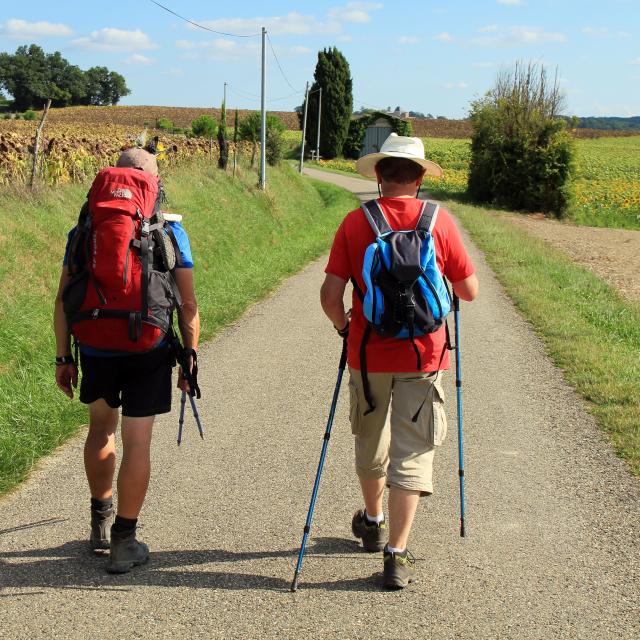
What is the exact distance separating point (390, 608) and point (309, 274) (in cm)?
1130

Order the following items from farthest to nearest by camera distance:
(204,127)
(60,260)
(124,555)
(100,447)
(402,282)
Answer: (204,127), (60,260), (100,447), (124,555), (402,282)

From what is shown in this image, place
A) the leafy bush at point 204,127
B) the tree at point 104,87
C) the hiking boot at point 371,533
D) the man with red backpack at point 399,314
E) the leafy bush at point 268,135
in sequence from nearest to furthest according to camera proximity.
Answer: the man with red backpack at point 399,314
the hiking boot at point 371,533
the leafy bush at point 268,135
the leafy bush at point 204,127
the tree at point 104,87

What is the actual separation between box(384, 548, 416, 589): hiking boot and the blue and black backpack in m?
0.95

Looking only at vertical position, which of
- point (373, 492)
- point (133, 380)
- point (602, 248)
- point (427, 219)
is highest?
point (427, 219)

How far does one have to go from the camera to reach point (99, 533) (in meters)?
4.11

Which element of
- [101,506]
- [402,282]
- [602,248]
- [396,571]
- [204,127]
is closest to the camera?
[402,282]

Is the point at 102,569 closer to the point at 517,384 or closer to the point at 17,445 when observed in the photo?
the point at 17,445

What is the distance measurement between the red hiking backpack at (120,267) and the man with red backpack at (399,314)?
2.41 feet

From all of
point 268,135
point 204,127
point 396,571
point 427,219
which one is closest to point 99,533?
point 396,571

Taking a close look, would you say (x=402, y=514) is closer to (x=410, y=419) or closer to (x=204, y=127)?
(x=410, y=419)

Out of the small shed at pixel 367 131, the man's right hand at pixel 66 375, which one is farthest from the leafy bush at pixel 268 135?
the small shed at pixel 367 131

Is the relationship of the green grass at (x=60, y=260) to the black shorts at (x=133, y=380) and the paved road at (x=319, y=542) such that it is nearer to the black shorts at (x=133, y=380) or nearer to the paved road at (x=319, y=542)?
the paved road at (x=319, y=542)

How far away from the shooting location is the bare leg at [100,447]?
13.0ft

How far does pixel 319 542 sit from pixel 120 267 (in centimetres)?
167
